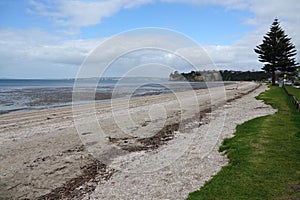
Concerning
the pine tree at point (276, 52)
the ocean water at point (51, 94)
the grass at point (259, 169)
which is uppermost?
the pine tree at point (276, 52)

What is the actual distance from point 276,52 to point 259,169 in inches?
2153

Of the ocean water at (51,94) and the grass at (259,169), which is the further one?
the ocean water at (51,94)

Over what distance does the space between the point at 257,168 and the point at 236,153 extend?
4.82 ft

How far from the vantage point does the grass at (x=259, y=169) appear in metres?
5.47

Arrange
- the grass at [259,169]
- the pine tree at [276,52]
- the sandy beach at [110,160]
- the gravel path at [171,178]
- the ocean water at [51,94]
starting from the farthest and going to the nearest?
the pine tree at [276,52]
the ocean water at [51,94]
the sandy beach at [110,160]
the gravel path at [171,178]
the grass at [259,169]

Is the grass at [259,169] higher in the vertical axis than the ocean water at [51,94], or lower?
higher

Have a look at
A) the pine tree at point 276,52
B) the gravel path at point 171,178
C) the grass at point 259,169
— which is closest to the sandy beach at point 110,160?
the gravel path at point 171,178

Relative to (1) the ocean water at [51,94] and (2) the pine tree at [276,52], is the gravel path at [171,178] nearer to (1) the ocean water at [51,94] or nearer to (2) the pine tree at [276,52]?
(1) the ocean water at [51,94]

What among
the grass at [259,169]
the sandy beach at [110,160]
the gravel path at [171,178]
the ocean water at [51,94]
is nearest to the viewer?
the grass at [259,169]

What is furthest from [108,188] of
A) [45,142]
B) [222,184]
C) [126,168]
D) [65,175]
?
[45,142]

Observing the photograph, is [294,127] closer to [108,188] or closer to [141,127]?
[141,127]

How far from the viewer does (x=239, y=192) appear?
5.52 m

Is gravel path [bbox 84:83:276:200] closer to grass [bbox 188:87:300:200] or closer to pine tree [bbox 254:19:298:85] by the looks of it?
grass [bbox 188:87:300:200]

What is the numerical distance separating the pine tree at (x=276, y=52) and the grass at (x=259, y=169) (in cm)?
5003
